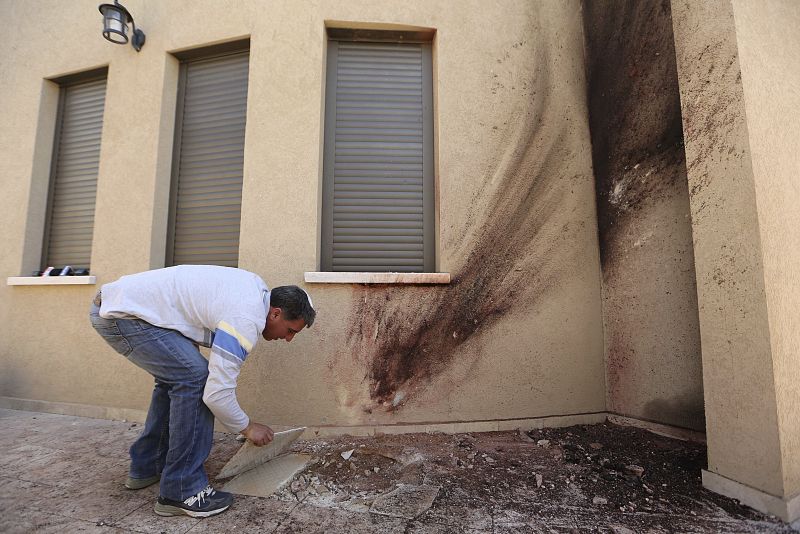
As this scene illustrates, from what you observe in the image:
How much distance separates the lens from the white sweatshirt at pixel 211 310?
2135 mm

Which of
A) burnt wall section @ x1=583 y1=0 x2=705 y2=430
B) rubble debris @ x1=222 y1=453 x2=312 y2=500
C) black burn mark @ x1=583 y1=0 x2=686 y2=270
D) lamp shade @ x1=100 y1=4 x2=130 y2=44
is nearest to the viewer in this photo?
rubble debris @ x1=222 y1=453 x2=312 y2=500

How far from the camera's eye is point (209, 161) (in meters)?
4.07

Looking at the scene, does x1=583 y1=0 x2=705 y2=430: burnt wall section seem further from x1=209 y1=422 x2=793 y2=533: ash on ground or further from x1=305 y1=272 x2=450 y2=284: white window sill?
x1=305 y1=272 x2=450 y2=284: white window sill

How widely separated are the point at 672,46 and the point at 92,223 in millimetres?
5573

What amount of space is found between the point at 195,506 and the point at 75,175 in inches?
158

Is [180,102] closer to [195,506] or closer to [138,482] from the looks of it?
[138,482]

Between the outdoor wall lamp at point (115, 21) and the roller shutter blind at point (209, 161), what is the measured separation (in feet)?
1.77

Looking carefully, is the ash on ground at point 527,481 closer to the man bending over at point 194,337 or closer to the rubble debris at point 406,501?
the rubble debris at point 406,501

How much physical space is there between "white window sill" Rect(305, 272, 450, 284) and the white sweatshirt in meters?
0.95

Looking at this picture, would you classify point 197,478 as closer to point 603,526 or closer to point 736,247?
point 603,526

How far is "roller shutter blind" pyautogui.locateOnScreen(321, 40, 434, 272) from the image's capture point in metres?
3.73

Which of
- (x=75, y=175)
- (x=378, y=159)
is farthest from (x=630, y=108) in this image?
(x=75, y=175)

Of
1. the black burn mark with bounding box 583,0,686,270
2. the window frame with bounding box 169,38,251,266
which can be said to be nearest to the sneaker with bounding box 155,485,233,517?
the window frame with bounding box 169,38,251,266

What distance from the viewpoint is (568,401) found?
354 centimetres
